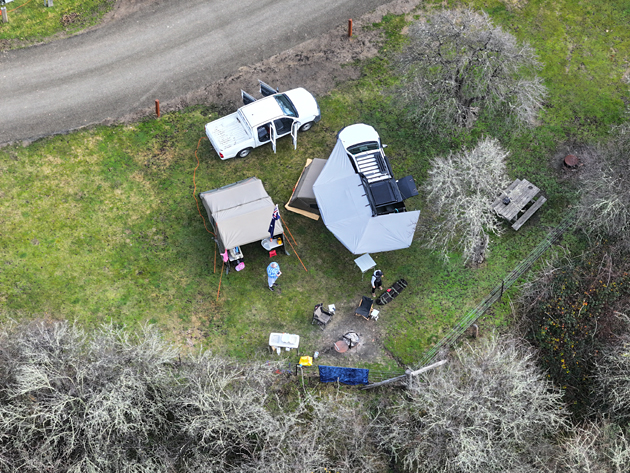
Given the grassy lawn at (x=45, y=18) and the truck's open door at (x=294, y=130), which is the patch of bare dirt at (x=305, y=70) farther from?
the truck's open door at (x=294, y=130)

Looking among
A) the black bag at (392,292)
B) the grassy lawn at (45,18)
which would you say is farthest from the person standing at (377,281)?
the grassy lawn at (45,18)

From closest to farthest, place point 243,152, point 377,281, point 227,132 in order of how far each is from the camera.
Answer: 1. point 377,281
2. point 227,132
3. point 243,152

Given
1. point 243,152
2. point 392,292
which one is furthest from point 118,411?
point 243,152

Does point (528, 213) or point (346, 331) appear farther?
point (528, 213)

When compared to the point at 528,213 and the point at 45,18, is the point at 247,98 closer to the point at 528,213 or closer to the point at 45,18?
the point at 45,18

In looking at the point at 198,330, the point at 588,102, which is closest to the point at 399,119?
the point at 588,102

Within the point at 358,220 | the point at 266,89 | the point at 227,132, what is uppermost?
the point at 266,89
